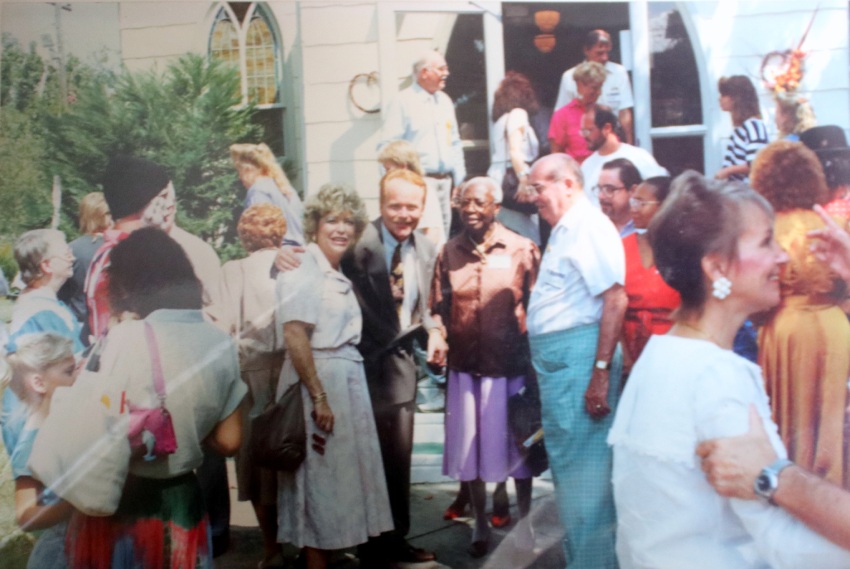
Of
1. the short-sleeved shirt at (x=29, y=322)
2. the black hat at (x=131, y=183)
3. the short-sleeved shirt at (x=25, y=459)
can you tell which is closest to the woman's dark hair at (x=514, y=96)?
the black hat at (x=131, y=183)

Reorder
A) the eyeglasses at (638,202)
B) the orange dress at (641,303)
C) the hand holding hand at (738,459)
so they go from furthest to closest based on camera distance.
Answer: the eyeglasses at (638,202), the orange dress at (641,303), the hand holding hand at (738,459)

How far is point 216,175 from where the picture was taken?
10.1 ft

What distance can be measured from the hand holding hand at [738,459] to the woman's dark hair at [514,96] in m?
1.37

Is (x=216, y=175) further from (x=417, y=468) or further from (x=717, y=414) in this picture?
(x=717, y=414)

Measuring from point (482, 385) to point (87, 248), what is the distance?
64.1 inches

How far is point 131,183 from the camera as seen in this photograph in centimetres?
306

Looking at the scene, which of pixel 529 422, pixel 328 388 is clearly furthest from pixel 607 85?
pixel 328 388

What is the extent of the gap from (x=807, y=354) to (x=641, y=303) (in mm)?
653

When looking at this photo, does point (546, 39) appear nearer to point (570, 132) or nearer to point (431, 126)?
point (570, 132)

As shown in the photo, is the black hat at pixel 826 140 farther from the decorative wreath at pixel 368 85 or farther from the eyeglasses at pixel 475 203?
the decorative wreath at pixel 368 85

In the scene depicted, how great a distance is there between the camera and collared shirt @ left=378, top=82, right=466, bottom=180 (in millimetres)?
3057

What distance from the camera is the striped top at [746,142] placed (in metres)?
3.06

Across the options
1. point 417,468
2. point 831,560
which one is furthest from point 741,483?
point 417,468

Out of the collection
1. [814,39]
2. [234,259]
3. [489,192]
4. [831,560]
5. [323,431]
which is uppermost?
[814,39]
